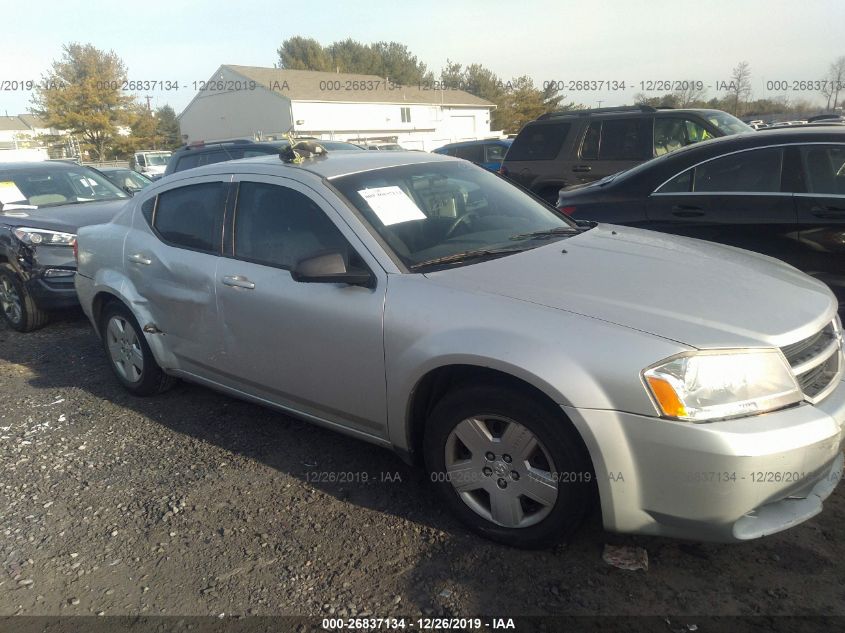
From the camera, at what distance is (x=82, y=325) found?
6770mm

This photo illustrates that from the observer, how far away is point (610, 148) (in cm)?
823

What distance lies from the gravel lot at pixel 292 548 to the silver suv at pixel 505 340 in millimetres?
261

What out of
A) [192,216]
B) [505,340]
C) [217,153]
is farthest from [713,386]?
[217,153]

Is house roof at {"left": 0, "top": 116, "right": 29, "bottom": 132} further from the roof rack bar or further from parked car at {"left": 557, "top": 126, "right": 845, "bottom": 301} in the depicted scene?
parked car at {"left": 557, "top": 126, "right": 845, "bottom": 301}

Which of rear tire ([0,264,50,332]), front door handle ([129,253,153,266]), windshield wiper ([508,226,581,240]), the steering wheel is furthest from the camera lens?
rear tire ([0,264,50,332])

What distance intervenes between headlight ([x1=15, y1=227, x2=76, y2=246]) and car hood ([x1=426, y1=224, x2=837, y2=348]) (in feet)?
16.1

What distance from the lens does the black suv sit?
26.5 ft

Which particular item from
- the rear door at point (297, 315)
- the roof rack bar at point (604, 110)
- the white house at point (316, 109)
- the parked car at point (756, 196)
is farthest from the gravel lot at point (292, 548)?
the white house at point (316, 109)

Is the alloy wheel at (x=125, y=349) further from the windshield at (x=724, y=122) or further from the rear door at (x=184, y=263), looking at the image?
the windshield at (x=724, y=122)

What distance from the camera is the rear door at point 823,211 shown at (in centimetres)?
439

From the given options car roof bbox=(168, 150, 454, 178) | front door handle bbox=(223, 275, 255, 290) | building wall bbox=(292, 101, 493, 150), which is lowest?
front door handle bbox=(223, 275, 255, 290)

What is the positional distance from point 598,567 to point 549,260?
135 cm

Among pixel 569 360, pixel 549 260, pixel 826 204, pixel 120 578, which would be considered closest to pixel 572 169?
pixel 826 204

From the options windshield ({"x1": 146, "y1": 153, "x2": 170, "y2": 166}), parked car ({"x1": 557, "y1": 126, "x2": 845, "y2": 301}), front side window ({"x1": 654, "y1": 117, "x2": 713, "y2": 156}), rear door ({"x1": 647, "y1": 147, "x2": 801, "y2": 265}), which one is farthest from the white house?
rear door ({"x1": 647, "y1": 147, "x2": 801, "y2": 265})
